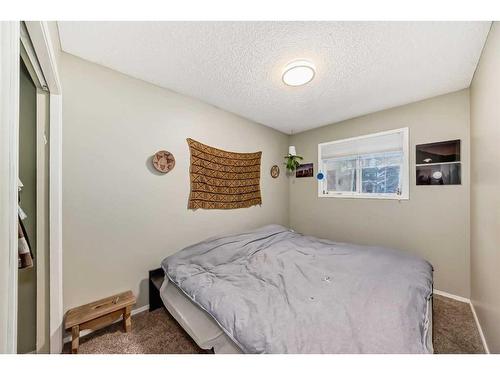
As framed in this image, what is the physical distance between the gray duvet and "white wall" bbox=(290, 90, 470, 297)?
0.62 m

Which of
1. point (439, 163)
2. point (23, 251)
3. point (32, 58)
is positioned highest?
point (32, 58)

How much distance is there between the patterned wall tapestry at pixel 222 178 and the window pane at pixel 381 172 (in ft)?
5.04

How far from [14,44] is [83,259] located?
162 centimetres

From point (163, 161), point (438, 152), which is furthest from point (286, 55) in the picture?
point (438, 152)

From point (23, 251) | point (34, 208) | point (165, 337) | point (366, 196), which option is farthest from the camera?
point (366, 196)

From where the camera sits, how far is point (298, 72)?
1.68 metres

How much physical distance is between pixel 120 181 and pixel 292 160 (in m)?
2.54

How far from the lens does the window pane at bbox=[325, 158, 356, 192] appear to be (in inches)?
113

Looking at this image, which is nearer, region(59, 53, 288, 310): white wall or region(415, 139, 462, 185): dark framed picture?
region(59, 53, 288, 310): white wall

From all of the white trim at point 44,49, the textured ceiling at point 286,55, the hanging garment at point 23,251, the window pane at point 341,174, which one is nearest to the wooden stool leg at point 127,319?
the hanging garment at point 23,251

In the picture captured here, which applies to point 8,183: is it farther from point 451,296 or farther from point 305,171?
point 451,296

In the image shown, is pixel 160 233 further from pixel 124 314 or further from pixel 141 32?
pixel 141 32

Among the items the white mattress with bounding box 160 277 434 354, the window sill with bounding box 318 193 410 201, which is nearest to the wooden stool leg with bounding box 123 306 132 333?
the white mattress with bounding box 160 277 434 354

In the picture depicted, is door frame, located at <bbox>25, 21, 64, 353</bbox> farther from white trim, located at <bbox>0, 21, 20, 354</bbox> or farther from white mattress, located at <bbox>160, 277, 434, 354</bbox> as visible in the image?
white trim, located at <bbox>0, 21, 20, 354</bbox>
